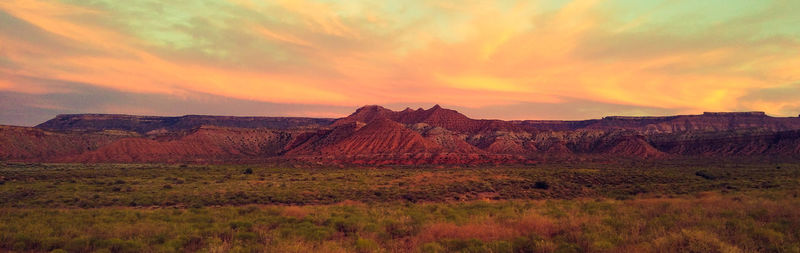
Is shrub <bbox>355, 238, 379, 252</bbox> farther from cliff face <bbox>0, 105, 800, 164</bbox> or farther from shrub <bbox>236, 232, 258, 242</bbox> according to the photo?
cliff face <bbox>0, 105, 800, 164</bbox>

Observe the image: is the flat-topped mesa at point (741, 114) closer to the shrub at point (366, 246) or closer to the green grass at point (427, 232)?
the green grass at point (427, 232)

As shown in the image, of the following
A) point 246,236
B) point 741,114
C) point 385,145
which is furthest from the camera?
point 741,114

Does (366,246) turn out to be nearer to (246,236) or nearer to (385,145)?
(246,236)

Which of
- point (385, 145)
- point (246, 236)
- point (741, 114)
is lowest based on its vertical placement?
point (385, 145)

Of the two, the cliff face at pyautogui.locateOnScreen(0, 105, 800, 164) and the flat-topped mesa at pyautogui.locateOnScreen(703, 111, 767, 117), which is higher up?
the flat-topped mesa at pyautogui.locateOnScreen(703, 111, 767, 117)

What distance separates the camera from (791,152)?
93.2 meters

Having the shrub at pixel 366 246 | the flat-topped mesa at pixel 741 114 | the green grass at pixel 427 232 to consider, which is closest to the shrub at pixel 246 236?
the green grass at pixel 427 232

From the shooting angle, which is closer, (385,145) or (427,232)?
(427,232)

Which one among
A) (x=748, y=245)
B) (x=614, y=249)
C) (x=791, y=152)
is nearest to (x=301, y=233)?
(x=614, y=249)

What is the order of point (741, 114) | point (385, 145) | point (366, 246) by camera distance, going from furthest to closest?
point (741, 114), point (385, 145), point (366, 246)

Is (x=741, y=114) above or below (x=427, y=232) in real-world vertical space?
above

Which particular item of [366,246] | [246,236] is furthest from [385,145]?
[366,246]

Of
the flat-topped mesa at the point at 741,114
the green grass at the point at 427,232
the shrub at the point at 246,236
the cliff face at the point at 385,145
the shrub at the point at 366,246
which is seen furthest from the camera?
the flat-topped mesa at the point at 741,114

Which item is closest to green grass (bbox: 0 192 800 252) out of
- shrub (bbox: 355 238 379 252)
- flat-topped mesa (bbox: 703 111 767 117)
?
shrub (bbox: 355 238 379 252)
